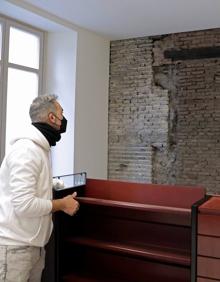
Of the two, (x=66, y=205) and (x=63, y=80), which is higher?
(x=63, y=80)

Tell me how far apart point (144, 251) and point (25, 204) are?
40.7 inches

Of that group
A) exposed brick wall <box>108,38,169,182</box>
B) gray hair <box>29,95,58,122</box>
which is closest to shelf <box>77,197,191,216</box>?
gray hair <box>29,95,58,122</box>

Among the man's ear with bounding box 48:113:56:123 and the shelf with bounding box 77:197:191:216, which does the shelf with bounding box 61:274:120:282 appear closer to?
the shelf with bounding box 77:197:191:216

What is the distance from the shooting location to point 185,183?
6.31m

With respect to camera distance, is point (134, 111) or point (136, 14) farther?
point (134, 111)

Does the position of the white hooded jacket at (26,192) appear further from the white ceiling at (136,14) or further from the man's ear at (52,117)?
the white ceiling at (136,14)

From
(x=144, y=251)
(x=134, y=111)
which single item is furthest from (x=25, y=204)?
(x=134, y=111)

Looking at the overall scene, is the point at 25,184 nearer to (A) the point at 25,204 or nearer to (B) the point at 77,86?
(A) the point at 25,204

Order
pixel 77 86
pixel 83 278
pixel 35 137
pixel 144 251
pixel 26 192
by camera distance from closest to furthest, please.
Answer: pixel 26 192, pixel 35 137, pixel 144 251, pixel 83 278, pixel 77 86

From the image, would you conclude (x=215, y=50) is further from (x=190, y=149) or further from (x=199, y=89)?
(x=190, y=149)

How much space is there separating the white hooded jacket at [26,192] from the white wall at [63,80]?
157 inches

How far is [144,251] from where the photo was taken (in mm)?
2531

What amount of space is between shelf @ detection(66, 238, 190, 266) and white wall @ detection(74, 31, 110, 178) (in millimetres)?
3420

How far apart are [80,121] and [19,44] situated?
5.22 ft
